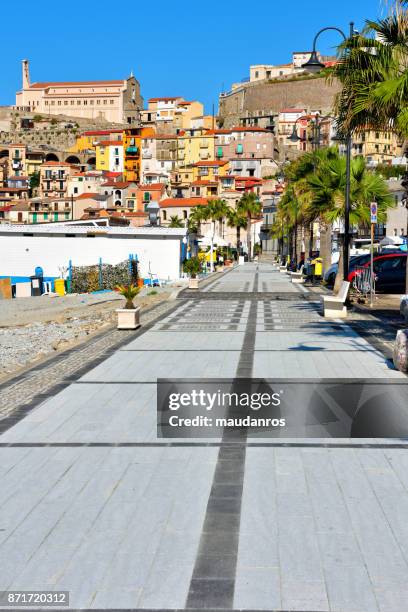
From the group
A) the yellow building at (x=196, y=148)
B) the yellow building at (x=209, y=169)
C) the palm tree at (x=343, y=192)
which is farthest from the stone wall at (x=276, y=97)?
the palm tree at (x=343, y=192)

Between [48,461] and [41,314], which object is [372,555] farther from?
[41,314]

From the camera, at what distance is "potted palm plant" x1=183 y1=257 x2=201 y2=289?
105ft

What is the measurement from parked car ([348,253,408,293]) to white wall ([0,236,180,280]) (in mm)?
18005

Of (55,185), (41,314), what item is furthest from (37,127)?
(41,314)

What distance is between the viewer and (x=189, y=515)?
6035 mm

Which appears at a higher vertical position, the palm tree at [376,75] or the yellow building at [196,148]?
the yellow building at [196,148]

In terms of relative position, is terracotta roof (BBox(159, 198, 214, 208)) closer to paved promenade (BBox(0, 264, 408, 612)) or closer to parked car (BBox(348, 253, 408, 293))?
parked car (BBox(348, 253, 408, 293))

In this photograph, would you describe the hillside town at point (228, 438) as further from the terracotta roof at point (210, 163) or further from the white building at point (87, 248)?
the terracotta roof at point (210, 163)

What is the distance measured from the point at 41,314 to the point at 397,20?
18.1 m

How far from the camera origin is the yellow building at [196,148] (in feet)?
500

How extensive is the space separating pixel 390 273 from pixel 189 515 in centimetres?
2379

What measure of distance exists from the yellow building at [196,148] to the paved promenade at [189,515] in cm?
14462

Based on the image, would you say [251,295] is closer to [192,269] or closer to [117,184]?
[192,269]

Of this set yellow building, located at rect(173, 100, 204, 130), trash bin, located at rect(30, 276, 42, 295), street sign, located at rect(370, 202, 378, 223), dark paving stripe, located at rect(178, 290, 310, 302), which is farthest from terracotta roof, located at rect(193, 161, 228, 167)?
street sign, located at rect(370, 202, 378, 223)
